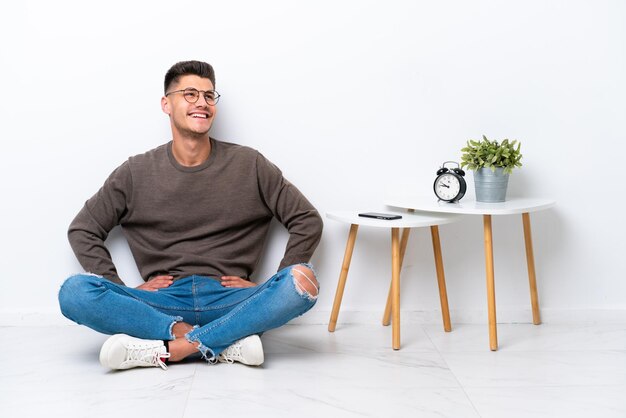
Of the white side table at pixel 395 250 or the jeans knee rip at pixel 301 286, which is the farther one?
the white side table at pixel 395 250

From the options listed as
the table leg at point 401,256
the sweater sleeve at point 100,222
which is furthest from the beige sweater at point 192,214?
the table leg at point 401,256

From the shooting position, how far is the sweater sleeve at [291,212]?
8.64ft

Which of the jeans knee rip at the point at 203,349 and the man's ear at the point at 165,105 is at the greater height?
the man's ear at the point at 165,105

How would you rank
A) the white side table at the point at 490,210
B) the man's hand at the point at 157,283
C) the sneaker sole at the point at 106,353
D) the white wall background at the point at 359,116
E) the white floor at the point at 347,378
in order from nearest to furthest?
the white floor at the point at 347,378 → the sneaker sole at the point at 106,353 → the white side table at the point at 490,210 → the man's hand at the point at 157,283 → the white wall background at the point at 359,116

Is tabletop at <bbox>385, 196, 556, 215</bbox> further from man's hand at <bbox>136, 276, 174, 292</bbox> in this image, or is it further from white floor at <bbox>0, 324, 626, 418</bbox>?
man's hand at <bbox>136, 276, 174, 292</bbox>

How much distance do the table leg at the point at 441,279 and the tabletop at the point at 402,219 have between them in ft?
0.29

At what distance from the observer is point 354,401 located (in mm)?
2039

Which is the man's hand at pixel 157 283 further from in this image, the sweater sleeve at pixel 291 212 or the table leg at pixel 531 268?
the table leg at pixel 531 268

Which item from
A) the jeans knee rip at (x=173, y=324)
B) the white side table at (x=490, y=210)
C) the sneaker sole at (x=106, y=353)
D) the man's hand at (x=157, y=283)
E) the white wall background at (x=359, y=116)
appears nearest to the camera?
the sneaker sole at (x=106, y=353)

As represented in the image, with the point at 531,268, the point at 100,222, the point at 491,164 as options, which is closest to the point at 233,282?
the point at 100,222

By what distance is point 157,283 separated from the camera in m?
2.57

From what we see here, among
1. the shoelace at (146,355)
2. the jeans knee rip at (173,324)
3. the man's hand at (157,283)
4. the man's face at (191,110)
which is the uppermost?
the man's face at (191,110)

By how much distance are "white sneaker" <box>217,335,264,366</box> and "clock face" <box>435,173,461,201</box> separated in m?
0.81

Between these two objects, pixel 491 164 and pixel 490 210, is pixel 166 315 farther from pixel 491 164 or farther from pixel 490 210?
pixel 491 164
